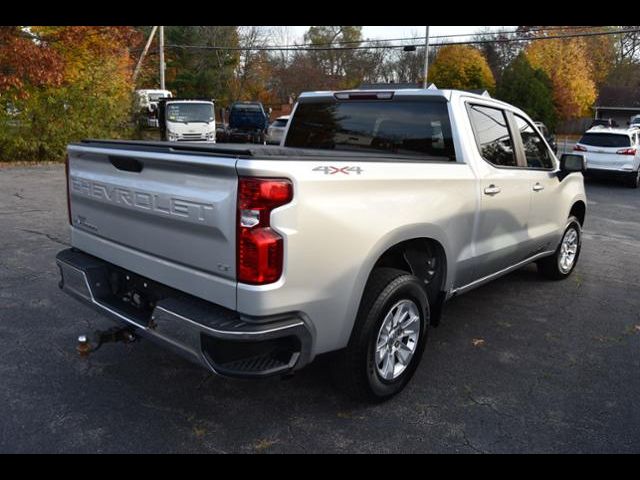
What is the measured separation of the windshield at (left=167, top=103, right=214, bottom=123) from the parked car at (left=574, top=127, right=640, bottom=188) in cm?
1449

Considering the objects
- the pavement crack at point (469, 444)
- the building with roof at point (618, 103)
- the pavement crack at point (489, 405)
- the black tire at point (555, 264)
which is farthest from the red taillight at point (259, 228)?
the building with roof at point (618, 103)

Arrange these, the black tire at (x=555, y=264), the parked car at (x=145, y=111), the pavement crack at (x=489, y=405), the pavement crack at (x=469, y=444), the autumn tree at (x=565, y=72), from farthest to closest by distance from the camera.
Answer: the autumn tree at (x=565, y=72)
the parked car at (x=145, y=111)
the black tire at (x=555, y=264)
the pavement crack at (x=489, y=405)
the pavement crack at (x=469, y=444)

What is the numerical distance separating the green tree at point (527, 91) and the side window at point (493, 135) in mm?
34565

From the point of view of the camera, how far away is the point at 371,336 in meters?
3.03

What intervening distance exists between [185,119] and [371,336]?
824 inches

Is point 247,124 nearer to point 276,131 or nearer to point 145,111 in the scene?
point 276,131

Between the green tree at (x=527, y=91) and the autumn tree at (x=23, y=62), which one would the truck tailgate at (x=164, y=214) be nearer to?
the autumn tree at (x=23, y=62)

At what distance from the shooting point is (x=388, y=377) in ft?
10.9

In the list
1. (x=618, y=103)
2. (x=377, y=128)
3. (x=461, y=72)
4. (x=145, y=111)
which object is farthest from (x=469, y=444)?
(x=618, y=103)

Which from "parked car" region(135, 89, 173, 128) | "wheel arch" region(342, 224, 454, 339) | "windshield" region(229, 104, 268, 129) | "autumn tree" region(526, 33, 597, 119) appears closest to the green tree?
"autumn tree" region(526, 33, 597, 119)

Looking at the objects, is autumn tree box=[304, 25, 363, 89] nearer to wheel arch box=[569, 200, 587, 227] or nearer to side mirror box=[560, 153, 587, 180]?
wheel arch box=[569, 200, 587, 227]

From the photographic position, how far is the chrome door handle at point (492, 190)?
402 centimetres

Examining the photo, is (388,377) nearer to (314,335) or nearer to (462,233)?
(314,335)
